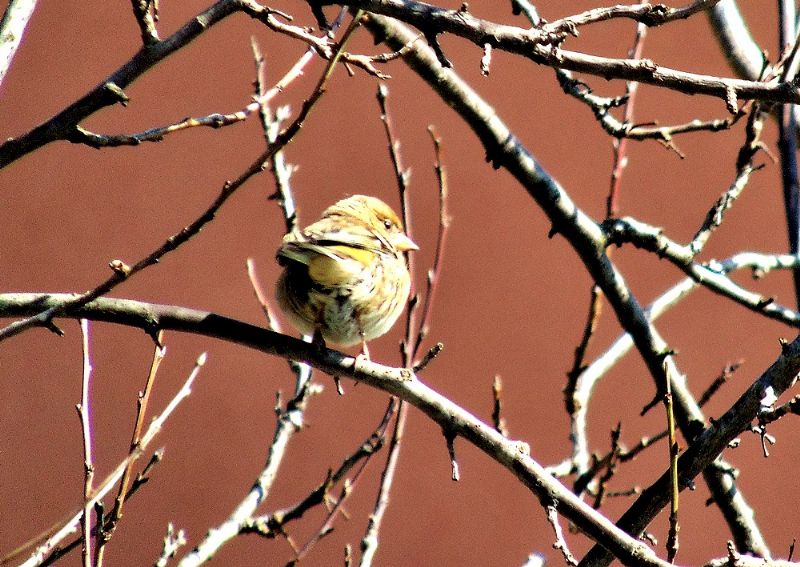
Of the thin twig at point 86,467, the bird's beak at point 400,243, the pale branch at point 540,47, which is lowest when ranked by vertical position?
the thin twig at point 86,467

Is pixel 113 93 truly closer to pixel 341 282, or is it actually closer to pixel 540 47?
pixel 540 47

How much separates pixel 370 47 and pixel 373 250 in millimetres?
2274

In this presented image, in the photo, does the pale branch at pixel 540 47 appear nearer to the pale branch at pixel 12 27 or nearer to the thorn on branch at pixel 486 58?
the thorn on branch at pixel 486 58

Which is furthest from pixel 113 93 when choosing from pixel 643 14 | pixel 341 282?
pixel 341 282

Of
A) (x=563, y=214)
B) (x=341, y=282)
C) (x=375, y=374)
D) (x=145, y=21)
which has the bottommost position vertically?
(x=375, y=374)

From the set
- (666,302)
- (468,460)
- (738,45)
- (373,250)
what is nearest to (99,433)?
(468,460)

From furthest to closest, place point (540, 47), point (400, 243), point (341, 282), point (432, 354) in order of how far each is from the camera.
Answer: point (400, 243) < point (341, 282) < point (432, 354) < point (540, 47)

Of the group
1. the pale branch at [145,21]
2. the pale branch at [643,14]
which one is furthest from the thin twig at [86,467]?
the pale branch at [643,14]

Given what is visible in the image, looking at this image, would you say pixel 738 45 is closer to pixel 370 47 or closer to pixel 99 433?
pixel 370 47

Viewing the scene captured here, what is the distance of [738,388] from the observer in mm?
5195

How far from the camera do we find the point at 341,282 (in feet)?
9.38

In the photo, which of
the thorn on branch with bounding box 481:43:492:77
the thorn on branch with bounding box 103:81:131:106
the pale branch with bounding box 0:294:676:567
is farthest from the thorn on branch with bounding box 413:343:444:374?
the thorn on branch with bounding box 103:81:131:106

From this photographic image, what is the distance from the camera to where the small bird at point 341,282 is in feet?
9.11

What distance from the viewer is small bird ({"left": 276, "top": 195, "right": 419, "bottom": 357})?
9.11ft
